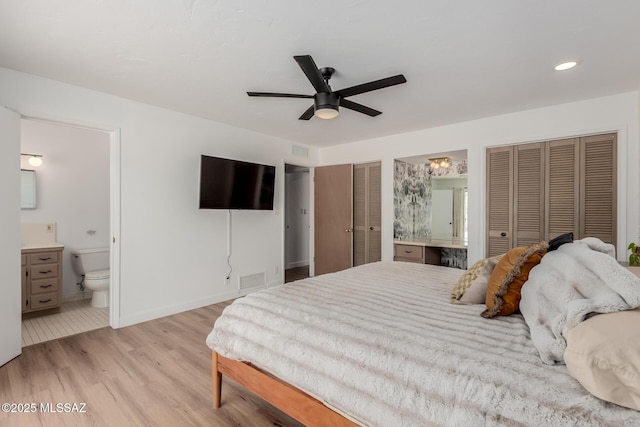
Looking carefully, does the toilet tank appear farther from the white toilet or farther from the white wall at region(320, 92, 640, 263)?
the white wall at region(320, 92, 640, 263)

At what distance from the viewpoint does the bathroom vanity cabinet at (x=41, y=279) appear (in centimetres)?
346

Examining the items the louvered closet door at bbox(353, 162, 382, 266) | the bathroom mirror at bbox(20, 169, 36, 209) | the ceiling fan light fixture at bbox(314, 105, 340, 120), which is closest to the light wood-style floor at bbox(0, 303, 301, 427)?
the bathroom mirror at bbox(20, 169, 36, 209)

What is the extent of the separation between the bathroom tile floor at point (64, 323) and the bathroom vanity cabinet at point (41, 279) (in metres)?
0.15

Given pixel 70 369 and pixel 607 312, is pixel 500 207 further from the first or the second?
pixel 70 369

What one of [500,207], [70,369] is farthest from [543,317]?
[70,369]

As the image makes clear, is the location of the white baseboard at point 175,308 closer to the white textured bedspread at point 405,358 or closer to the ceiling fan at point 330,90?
the white textured bedspread at point 405,358

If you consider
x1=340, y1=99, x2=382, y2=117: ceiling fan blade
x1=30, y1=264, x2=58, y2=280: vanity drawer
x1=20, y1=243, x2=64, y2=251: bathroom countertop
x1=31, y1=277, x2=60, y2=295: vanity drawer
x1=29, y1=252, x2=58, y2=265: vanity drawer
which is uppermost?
x1=340, y1=99, x2=382, y2=117: ceiling fan blade

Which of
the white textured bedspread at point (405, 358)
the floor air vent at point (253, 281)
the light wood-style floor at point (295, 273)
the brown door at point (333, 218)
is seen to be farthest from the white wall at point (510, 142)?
the white textured bedspread at point (405, 358)

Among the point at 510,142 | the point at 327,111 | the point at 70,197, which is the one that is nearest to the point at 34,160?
the point at 70,197

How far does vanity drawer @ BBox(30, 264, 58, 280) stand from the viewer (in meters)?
3.52

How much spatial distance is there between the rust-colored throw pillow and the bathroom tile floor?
373cm

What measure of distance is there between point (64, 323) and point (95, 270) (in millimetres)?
947

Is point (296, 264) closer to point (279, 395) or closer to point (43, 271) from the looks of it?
point (43, 271)

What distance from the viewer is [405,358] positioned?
123cm
